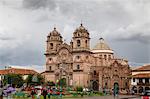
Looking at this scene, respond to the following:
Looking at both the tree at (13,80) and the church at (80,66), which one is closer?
the tree at (13,80)

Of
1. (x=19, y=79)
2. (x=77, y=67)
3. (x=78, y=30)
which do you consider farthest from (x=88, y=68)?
(x=19, y=79)

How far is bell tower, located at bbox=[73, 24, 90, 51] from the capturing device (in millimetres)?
77312

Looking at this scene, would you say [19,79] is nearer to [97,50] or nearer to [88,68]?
[88,68]

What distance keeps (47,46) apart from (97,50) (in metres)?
14.6

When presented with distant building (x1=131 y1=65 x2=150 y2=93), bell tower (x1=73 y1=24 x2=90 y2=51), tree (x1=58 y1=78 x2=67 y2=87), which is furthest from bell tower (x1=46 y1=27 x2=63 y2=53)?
distant building (x1=131 y1=65 x2=150 y2=93)

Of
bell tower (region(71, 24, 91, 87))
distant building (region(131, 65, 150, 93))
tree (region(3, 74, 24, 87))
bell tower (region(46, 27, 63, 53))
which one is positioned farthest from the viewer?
bell tower (region(46, 27, 63, 53))

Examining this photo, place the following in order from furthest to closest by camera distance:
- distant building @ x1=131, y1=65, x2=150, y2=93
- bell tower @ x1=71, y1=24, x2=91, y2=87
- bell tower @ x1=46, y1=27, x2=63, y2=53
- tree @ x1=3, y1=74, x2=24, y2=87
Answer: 1. bell tower @ x1=46, y1=27, x2=63, y2=53
2. bell tower @ x1=71, y1=24, x2=91, y2=87
3. tree @ x1=3, y1=74, x2=24, y2=87
4. distant building @ x1=131, y1=65, x2=150, y2=93

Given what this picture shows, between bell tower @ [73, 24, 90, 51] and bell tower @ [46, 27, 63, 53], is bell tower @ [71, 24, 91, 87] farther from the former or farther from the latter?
bell tower @ [46, 27, 63, 53]

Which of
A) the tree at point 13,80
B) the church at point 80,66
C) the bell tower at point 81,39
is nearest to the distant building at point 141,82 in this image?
the church at point 80,66

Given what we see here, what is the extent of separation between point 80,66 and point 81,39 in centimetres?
631

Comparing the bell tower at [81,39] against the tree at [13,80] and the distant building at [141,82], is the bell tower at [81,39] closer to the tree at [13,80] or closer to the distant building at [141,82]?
the distant building at [141,82]

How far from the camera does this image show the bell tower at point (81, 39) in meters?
77.3

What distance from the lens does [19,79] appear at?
252ft

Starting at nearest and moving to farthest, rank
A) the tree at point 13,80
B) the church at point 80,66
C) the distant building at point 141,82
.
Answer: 1. the distant building at point 141,82
2. the tree at point 13,80
3. the church at point 80,66
